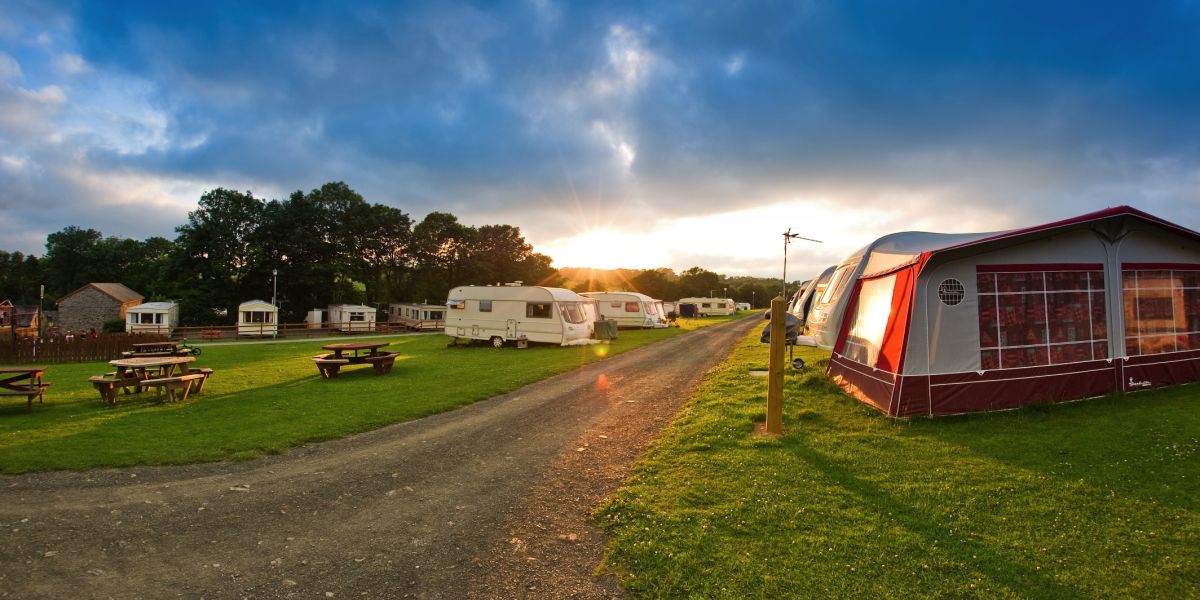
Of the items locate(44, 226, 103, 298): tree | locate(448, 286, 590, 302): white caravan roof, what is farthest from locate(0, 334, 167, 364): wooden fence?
locate(44, 226, 103, 298): tree

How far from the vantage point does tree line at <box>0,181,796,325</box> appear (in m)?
44.1

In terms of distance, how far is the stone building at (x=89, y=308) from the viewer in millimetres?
44094

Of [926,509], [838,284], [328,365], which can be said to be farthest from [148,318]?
[926,509]

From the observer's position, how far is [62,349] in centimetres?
1917

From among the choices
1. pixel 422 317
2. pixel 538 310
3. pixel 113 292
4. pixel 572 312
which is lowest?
pixel 422 317

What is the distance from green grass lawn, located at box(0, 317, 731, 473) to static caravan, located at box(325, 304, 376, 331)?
22444 mm

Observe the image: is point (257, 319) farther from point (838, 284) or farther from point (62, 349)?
point (838, 284)

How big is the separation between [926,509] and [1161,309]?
781 centimetres

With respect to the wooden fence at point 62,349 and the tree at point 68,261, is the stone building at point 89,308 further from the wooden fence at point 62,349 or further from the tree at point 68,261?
the wooden fence at point 62,349

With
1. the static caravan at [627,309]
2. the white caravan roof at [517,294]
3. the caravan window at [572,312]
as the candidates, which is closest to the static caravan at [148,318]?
the white caravan roof at [517,294]

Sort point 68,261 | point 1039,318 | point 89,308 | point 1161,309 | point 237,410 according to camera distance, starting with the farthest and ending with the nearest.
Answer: point 68,261 → point 89,308 → point 237,410 → point 1161,309 → point 1039,318

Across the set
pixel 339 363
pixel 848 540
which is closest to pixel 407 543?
pixel 848 540

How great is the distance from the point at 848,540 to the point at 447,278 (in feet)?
183

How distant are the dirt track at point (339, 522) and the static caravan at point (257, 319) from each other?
34265mm
